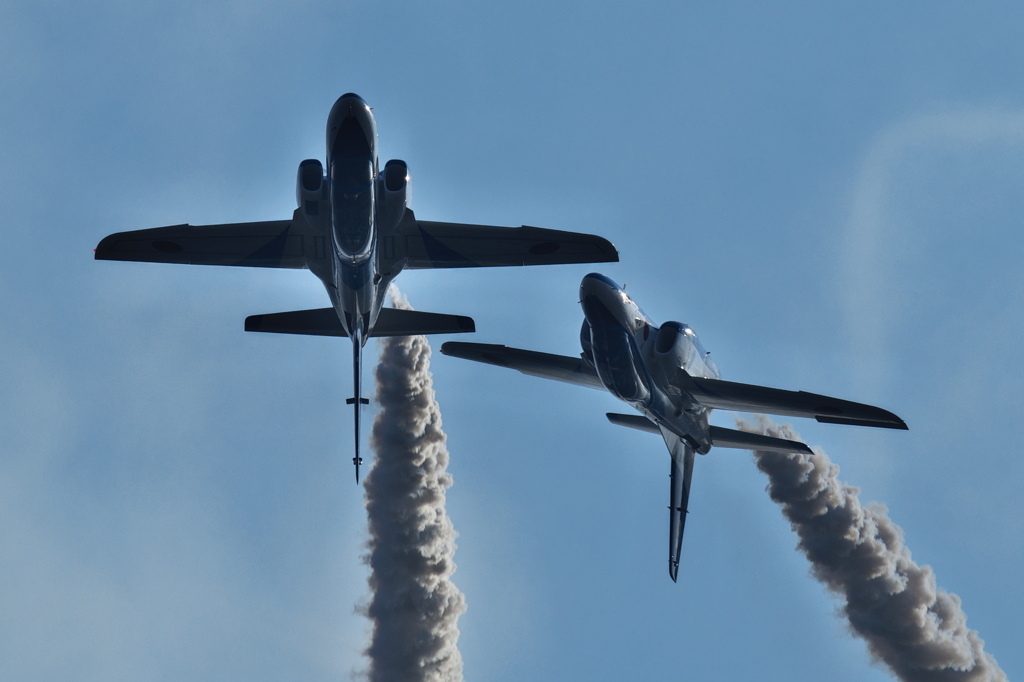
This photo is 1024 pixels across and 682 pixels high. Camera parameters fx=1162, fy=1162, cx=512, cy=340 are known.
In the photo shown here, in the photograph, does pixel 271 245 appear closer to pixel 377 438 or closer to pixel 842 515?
pixel 377 438

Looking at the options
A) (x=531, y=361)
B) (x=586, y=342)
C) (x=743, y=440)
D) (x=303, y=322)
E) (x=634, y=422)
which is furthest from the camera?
(x=634, y=422)

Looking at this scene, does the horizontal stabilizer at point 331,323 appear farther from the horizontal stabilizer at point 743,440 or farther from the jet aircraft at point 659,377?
the horizontal stabilizer at point 743,440

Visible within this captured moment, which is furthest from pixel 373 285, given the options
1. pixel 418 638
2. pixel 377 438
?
pixel 418 638

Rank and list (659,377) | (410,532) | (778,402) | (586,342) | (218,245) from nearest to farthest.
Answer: (586,342) < (659,377) < (218,245) < (778,402) < (410,532)

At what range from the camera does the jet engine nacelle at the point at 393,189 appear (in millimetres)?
43375

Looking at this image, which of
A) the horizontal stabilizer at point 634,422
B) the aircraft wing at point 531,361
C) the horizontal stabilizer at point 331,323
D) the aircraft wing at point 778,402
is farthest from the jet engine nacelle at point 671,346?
the horizontal stabilizer at point 331,323

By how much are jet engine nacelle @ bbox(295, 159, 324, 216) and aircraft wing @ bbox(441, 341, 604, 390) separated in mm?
11594

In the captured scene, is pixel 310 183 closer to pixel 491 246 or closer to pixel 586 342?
pixel 491 246

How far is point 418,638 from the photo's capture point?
59.1m

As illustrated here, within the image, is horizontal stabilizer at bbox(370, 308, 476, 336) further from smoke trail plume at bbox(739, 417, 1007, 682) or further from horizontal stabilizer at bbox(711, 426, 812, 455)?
smoke trail plume at bbox(739, 417, 1007, 682)

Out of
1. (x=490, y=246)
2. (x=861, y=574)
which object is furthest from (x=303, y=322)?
(x=861, y=574)

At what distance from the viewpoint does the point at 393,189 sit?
142 ft

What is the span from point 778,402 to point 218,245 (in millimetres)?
23604

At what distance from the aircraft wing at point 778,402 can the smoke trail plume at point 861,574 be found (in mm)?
14250
